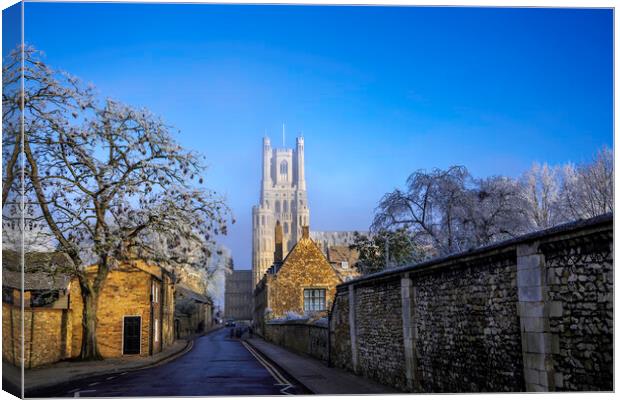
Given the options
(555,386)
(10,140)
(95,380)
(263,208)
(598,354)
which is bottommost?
(95,380)

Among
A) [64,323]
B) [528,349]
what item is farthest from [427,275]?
A: [64,323]

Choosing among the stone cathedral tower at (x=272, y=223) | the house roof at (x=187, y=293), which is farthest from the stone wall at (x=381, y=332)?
the stone cathedral tower at (x=272, y=223)

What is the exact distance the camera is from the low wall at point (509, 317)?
8242mm

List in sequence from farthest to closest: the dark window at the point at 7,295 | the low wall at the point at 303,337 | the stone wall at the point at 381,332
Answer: the low wall at the point at 303,337 → the stone wall at the point at 381,332 → the dark window at the point at 7,295

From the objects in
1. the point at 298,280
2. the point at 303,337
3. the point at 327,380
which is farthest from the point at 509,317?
the point at 298,280

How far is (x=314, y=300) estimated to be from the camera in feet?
157

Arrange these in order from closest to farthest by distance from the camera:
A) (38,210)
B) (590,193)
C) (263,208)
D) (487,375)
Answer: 1. (487,375)
2. (590,193)
3. (38,210)
4. (263,208)

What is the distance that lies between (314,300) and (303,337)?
17150 millimetres

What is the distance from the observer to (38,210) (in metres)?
23.0

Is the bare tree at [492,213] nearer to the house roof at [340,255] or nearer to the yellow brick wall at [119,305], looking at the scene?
the yellow brick wall at [119,305]

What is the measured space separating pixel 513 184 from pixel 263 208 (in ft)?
522

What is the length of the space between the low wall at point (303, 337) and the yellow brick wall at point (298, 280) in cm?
341

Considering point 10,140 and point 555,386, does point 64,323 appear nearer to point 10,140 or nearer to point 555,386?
point 10,140

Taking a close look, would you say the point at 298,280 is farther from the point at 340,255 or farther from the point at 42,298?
the point at 340,255
